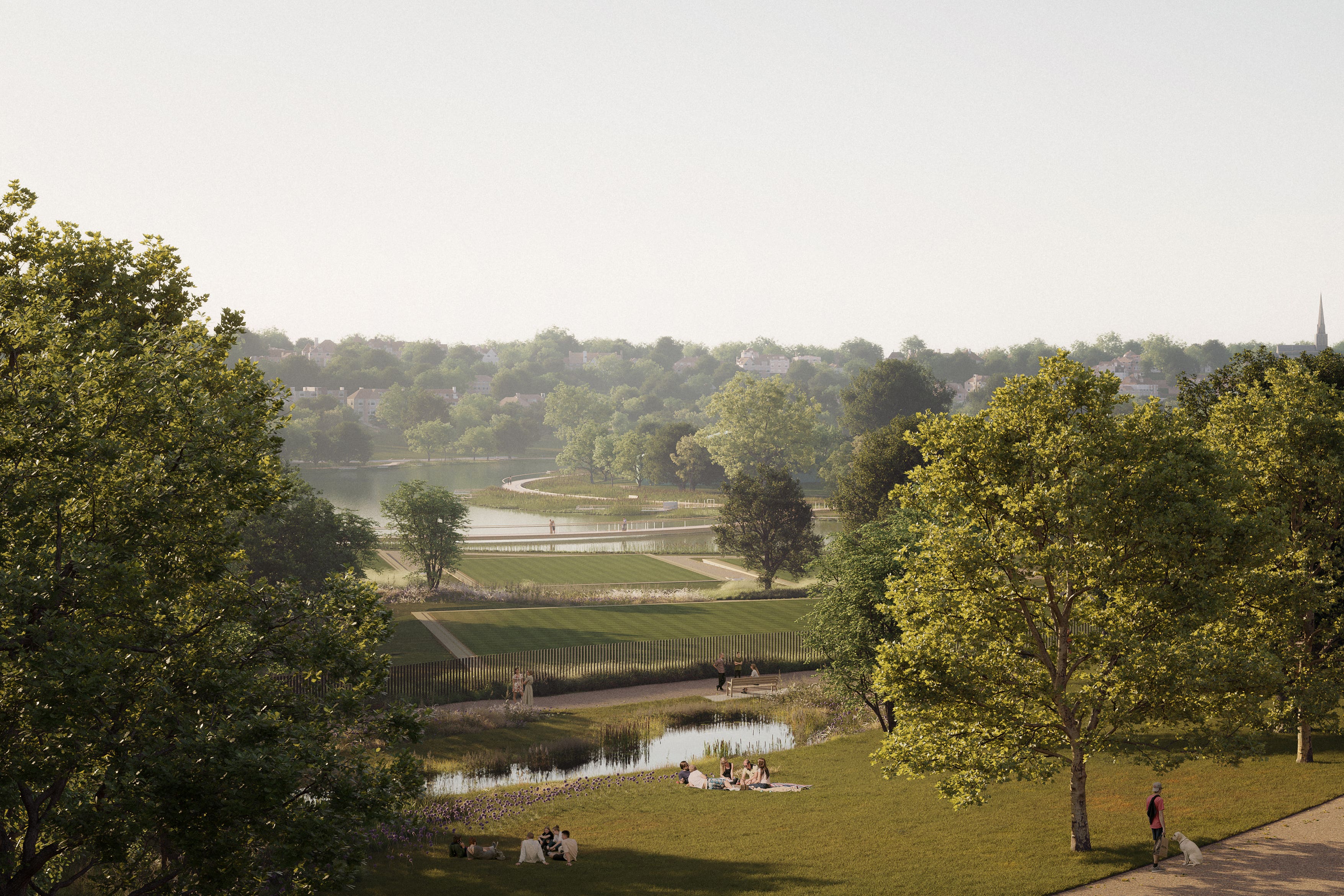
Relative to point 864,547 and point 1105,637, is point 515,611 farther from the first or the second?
point 1105,637

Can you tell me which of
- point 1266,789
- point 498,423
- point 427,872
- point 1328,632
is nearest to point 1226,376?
point 1328,632

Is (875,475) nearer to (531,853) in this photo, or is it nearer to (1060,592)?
(1060,592)

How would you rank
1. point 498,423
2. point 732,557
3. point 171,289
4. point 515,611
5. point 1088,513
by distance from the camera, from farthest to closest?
point 498,423
point 732,557
point 515,611
point 171,289
point 1088,513

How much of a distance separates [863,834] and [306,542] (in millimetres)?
29111

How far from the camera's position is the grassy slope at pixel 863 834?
60.0 feet

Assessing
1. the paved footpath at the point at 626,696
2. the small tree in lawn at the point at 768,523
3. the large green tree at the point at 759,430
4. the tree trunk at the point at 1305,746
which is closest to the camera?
the tree trunk at the point at 1305,746

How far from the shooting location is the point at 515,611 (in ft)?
155

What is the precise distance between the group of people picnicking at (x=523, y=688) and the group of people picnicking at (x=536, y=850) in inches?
499

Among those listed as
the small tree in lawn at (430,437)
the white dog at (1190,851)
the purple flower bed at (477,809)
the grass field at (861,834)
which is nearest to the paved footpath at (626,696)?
the purple flower bed at (477,809)

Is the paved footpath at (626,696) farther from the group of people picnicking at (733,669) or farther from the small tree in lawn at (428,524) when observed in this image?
the small tree in lawn at (428,524)

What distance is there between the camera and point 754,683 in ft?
123

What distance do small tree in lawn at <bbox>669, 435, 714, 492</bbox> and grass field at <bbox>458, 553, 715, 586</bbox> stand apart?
Answer: 162 feet

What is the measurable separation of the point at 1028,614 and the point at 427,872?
40.6 feet

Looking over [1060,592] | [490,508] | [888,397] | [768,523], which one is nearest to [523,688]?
[1060,592]
